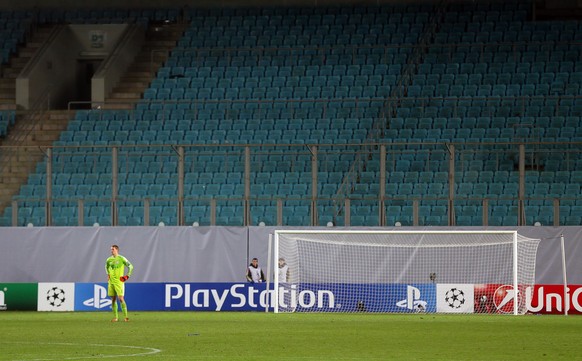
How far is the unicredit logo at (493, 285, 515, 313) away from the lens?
3142 cm

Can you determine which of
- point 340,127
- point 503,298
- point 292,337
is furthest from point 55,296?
point 292,337

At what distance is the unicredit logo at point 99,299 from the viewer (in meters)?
33.5

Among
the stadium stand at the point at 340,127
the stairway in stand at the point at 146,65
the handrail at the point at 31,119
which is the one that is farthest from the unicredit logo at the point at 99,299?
the stairway in stand at the point at 146,65

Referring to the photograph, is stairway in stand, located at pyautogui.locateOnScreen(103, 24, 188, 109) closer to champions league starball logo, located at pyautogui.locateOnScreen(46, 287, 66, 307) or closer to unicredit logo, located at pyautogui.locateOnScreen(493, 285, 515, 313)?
champions league starball logo, located at pyautogui.locateOnScreen(46, 287, 66, 307)

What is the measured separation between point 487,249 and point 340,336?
1224cm

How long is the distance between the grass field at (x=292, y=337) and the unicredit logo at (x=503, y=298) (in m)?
1.87

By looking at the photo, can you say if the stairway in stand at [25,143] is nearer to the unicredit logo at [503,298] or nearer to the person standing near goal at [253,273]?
the person standing near goal at [253,273]

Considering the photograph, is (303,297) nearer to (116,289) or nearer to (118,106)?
(116,289)

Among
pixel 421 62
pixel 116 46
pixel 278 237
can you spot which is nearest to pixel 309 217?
pixel 278 237

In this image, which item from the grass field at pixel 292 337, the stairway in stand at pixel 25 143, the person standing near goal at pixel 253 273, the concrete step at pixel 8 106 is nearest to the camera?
the grass field at pixel 292 337

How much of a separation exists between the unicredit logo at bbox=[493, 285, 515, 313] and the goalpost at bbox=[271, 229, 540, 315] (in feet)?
0.08

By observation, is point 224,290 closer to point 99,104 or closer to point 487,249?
point 487,249

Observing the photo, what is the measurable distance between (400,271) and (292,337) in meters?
12.2

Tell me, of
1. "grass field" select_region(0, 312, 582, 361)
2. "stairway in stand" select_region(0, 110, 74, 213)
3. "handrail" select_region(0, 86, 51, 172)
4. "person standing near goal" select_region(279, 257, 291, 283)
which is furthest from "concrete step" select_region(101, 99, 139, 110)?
"grass field" select_region(0, 312, 582, 361)
